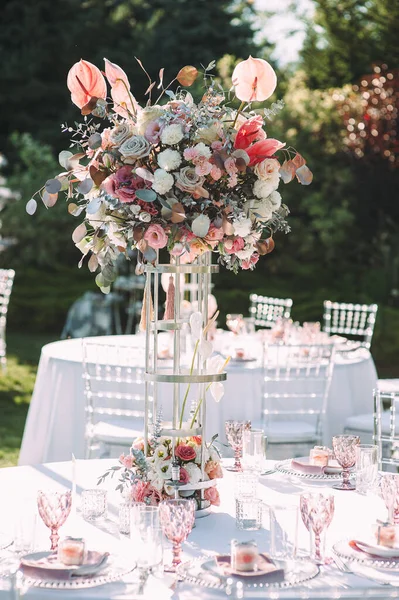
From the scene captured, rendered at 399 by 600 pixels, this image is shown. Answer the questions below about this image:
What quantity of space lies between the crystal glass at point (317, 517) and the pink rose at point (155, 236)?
2.41 ft

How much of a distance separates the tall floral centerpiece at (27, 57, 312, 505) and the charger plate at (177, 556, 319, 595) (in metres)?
0.45

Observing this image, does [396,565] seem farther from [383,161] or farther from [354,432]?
[383,161]

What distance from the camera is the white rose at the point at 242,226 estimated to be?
97.1 inches

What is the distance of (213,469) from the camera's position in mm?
2633

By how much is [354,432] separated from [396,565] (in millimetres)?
3455

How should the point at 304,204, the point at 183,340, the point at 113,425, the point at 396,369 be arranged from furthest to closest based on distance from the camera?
the point at 304,204
the point at 396,369
the point at 183,340
the point at 113,425

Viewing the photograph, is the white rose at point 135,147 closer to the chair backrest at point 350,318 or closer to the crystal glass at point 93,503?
the crystal glass at point 93,503

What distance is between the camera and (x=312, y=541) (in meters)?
2.23

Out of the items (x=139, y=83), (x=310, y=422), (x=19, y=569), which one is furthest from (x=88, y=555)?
(x=139, y=83)

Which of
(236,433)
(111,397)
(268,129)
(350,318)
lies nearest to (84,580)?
(236,433)

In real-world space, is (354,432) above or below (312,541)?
below

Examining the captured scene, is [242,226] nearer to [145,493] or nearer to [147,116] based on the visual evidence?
[147,116]

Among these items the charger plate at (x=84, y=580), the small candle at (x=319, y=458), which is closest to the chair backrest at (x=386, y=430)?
the small candle at (x=319, y=458)

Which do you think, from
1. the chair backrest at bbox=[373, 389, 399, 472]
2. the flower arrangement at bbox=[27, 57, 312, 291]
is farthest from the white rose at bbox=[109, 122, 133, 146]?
the chair backrest at bbox=[373, 389, 399, 472]
